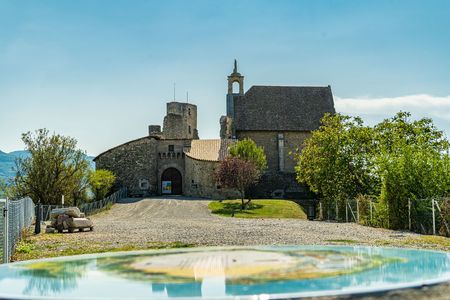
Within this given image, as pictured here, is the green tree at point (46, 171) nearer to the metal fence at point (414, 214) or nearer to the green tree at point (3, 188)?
the green tree at point (3, 188)

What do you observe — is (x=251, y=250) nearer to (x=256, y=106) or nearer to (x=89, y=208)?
(x=89, y=208)

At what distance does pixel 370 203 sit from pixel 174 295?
966 inches

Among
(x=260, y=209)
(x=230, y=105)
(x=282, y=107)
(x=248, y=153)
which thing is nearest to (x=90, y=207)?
(x=260, y=209)

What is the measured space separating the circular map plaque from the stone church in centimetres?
4329

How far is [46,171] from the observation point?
39688 mm

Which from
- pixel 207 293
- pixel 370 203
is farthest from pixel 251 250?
pixel 370 203

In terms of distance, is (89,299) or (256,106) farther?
(256,106)

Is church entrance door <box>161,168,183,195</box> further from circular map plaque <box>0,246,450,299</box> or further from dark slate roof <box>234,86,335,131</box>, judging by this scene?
circular map plaque <box>0,246,450,299</box>

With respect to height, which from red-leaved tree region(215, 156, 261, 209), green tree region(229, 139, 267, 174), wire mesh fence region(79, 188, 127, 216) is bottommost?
wire mesh fence region(79, 188, 127, 216)

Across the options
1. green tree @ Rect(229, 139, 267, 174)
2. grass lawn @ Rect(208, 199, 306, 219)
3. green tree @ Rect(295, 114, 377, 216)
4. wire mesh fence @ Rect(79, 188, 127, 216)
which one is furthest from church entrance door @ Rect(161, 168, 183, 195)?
green tree @ Rect(295, 114, 377, 216)

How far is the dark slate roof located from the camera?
59969 millimetres

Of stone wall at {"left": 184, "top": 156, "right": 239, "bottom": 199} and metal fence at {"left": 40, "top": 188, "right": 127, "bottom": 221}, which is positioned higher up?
stone wall at {"left": 184, "top": 156, "right": 239, "bottom": 199}

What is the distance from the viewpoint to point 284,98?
62.7 m

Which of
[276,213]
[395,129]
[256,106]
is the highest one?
[256,106]
